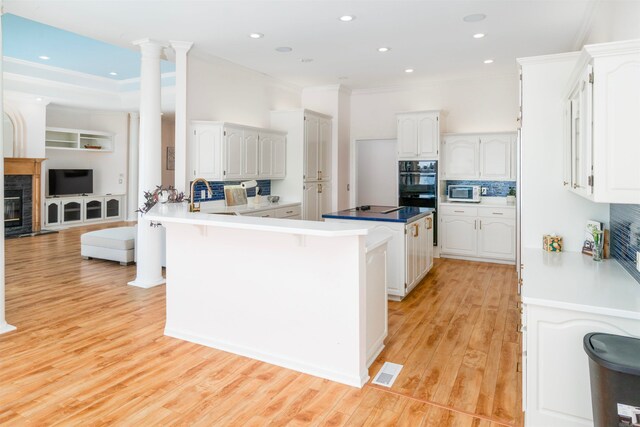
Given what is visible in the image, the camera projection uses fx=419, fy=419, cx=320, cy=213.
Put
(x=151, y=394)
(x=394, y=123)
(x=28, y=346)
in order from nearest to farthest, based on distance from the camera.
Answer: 1. (x=151, y=394)
2. (x=28, y=346)
3. (x=394, y=123)

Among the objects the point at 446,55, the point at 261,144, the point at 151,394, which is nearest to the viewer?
the point at 151,394

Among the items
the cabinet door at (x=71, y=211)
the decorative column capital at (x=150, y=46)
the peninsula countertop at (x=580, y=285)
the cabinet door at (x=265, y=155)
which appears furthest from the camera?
the cabinet door at (x=71, y=211)

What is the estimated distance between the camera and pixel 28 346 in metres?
3.36

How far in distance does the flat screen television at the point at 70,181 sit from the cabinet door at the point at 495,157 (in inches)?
355

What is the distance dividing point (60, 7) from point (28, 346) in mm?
3100

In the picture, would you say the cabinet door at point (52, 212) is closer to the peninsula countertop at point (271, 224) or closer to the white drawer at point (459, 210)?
the peninsula countertop at point (271, 224)

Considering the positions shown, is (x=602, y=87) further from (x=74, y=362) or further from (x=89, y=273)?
(x=89, y=273)

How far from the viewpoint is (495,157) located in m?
6.64

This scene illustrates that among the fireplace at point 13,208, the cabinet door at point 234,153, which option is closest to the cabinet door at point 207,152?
the cabinet door at point 234,153

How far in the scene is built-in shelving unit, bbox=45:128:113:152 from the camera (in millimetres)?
9550

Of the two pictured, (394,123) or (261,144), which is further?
(394,123)

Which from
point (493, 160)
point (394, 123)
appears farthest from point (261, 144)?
point (493, 160)

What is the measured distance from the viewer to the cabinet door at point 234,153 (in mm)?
5473

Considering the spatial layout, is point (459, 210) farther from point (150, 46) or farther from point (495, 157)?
point (150, 46)
